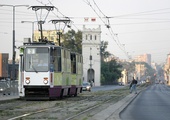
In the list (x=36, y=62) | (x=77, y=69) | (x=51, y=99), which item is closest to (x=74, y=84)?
(x=77, y=69)

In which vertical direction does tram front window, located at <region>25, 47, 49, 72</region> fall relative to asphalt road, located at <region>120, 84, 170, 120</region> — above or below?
above

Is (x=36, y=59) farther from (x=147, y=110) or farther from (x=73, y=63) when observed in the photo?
(x=147, y=110)

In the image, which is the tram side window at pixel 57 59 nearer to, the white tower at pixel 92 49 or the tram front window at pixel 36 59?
the tram front window at pixel 36 59

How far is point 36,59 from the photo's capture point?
30.3 meters

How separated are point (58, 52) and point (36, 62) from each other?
1693mm

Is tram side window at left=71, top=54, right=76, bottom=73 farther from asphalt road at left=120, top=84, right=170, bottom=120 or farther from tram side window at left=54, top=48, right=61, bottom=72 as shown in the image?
asphalt road at left=120, top=84, right=170, bottom=120

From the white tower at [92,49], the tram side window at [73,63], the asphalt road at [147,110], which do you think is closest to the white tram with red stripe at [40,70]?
the tram side window at [73,63]

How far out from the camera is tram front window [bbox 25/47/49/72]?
30.1 metres

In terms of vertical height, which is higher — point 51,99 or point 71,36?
point 71,36

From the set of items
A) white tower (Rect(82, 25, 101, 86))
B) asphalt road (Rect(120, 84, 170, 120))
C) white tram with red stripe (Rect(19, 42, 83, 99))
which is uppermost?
white tower (Rect(82, 25, 101, 86))

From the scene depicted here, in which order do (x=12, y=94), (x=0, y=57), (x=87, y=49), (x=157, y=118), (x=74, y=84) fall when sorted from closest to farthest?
1. (x=157, y=118)
2. (x=74, y=84)
3. (x=12, y=94)
4. (x=0, y=57)
5. (x=87, y=49)

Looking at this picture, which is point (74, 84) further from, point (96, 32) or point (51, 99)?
point (96, 32)

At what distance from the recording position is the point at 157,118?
18.2 meters

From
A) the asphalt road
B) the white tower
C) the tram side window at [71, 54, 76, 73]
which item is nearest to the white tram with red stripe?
the tram side window at [71, 54, 76, 73]
